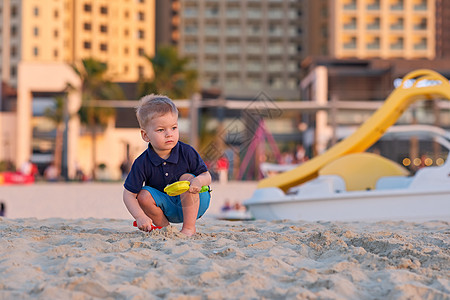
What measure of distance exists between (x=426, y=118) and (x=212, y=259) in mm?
38984

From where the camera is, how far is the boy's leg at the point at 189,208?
4.45 metres

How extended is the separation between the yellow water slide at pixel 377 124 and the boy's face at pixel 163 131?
15.4 ft

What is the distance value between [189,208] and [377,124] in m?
4.90

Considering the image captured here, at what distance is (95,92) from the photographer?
44219mm

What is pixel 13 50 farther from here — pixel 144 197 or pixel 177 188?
pixel 177 188

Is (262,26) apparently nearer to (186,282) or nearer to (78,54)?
(78,54)

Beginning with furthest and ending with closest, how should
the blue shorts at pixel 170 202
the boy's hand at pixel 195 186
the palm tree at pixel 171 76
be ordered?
the palm tree at pixel 171 76
the blue shorts at pixel 170 202
the boy's hand at pixel 195 186

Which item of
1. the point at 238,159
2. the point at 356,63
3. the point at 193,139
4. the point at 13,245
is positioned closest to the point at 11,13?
the point at 356,63

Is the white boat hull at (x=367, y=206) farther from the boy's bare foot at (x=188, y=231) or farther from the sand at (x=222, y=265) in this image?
the boy's bare foot at (x=188, y=231)

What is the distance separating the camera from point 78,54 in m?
75.9

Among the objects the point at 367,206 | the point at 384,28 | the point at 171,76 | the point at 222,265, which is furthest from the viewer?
the point at 384,28

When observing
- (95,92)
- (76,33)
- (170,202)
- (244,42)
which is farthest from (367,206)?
(76,33)

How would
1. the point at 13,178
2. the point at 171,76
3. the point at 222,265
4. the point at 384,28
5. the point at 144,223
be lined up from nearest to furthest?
1. the point at 222,265
2. the point at 144,223
3. the point at 13,178
4. the point at 171,76
5. the point at 384,28

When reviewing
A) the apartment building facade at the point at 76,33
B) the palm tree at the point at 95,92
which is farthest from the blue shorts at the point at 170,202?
the apartment building facade at the point at 76,33
